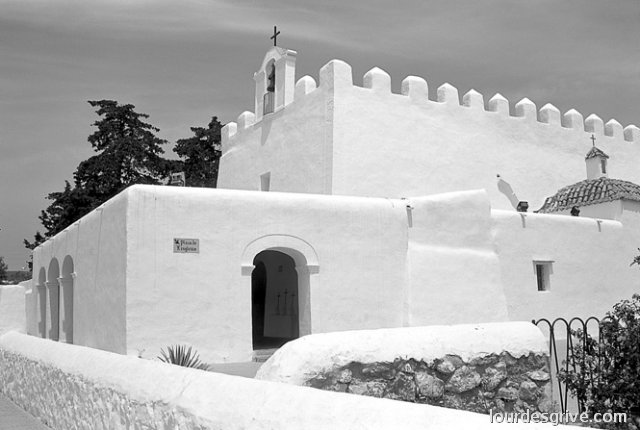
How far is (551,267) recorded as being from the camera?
1595cm

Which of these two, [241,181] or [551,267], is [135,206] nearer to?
[241,181]

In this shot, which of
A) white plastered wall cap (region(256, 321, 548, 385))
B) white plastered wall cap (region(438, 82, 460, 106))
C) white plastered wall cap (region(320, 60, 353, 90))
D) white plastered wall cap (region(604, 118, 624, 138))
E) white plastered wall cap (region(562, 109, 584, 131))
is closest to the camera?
white plastered wall cap (region(256, 321, 548, 385))

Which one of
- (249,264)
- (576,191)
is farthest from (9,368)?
(576,191)

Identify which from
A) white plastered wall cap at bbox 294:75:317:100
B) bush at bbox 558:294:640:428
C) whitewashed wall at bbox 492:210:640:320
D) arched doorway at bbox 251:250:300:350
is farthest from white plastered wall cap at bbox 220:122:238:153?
bush at bbox 558:294:640:428

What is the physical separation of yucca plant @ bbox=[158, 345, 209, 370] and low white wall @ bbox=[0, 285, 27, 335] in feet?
50.8

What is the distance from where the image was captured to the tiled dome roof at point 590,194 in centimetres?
1747

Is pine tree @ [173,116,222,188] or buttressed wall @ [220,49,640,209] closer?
buttressed wall @ [220,49,640,209]

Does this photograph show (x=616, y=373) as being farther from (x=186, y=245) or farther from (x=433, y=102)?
(x=433, y=102)

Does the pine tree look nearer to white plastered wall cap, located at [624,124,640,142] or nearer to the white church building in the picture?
the white church building

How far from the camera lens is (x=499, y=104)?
1825cm

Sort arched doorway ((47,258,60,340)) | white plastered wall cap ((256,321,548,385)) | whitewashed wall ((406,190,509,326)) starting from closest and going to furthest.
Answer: white plastered wall cap ((256,321,548,385)) → whitewashed wall ((406,190,509,326)) → arched doorway ((47,258,60,340))

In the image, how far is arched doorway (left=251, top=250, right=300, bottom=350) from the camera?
16.6 metres

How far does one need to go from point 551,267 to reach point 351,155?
5633 mm

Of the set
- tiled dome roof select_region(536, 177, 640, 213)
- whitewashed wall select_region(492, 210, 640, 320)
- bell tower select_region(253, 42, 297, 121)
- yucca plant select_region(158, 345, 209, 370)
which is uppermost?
bell tower select_region(253, 42, 297, 121)
